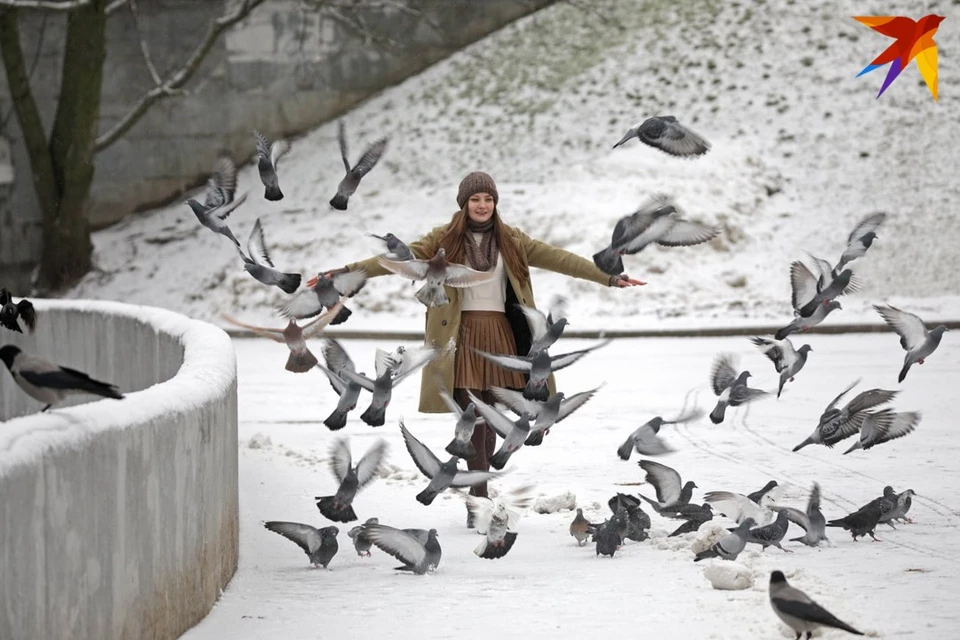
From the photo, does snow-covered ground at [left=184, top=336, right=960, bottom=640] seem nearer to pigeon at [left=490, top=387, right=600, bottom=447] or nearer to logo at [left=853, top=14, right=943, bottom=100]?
pigeon at [left=490, top=387, right=600, bottom=447]

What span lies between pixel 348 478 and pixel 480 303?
139 cm

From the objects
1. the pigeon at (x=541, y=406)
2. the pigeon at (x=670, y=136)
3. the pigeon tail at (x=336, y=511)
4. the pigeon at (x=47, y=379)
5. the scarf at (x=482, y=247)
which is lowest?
the pigeon tail at (x=336, y=511)

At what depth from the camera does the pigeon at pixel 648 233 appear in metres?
7.82

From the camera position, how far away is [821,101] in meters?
23.3

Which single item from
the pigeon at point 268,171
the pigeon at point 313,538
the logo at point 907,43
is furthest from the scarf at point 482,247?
the logo at point 907,43

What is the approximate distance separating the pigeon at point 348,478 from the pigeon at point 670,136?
209 centimetres

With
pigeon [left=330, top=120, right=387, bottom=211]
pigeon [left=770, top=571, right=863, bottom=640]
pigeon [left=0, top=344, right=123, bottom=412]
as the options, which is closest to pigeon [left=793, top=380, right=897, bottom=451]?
pigeon [left=330, top=120, right=387, bottom=211]

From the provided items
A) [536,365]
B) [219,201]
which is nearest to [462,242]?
[536,365]

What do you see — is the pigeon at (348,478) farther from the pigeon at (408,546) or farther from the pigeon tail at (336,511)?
the pigeon at (408,546)

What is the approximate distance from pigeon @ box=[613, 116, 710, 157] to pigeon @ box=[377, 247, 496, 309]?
104 centimetres

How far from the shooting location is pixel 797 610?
5094 millimetres

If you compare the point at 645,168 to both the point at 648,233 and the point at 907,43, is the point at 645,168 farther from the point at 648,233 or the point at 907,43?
the point at 648,233

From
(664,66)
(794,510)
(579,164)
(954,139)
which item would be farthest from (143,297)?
(794,510)

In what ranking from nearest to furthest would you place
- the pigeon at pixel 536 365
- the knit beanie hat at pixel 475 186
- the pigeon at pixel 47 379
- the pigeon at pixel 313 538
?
the pigeon at pixel 47 379 → the pigeon at pixel 313 538 → the pigeon at pixel 536 365 → the knit beanie hat at pixel 475 186
